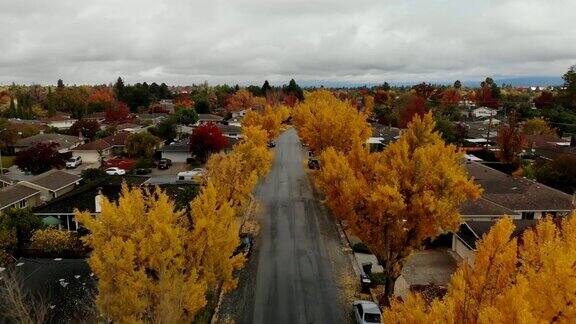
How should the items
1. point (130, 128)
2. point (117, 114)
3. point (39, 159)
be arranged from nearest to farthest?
point (39, 159) < point (130, 128) < point (117, 114)

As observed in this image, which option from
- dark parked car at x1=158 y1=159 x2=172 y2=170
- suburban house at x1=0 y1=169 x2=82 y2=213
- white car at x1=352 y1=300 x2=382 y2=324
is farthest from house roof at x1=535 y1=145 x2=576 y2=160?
suburban house at x1=0 y1=169 x2=82 y2=213

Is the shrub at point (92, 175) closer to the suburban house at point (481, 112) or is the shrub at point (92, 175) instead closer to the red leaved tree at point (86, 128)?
the red leaved tree at point (86, 128)

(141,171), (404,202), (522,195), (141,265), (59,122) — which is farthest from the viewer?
(59,122)

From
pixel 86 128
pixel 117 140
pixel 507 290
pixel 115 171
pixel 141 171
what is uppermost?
pixel 507 290

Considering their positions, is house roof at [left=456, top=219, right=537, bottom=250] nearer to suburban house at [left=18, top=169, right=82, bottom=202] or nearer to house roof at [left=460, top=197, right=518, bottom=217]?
house roof at [left=460, top=197, right=518, bottom=217]

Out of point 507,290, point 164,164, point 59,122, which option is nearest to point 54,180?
point 164,164

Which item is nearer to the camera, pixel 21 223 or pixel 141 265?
pixel 141 265

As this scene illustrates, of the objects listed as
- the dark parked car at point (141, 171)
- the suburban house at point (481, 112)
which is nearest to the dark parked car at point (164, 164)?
the dark parked car at point (141, 171)

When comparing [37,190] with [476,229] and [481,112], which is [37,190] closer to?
[476,229]

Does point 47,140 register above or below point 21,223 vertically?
above
